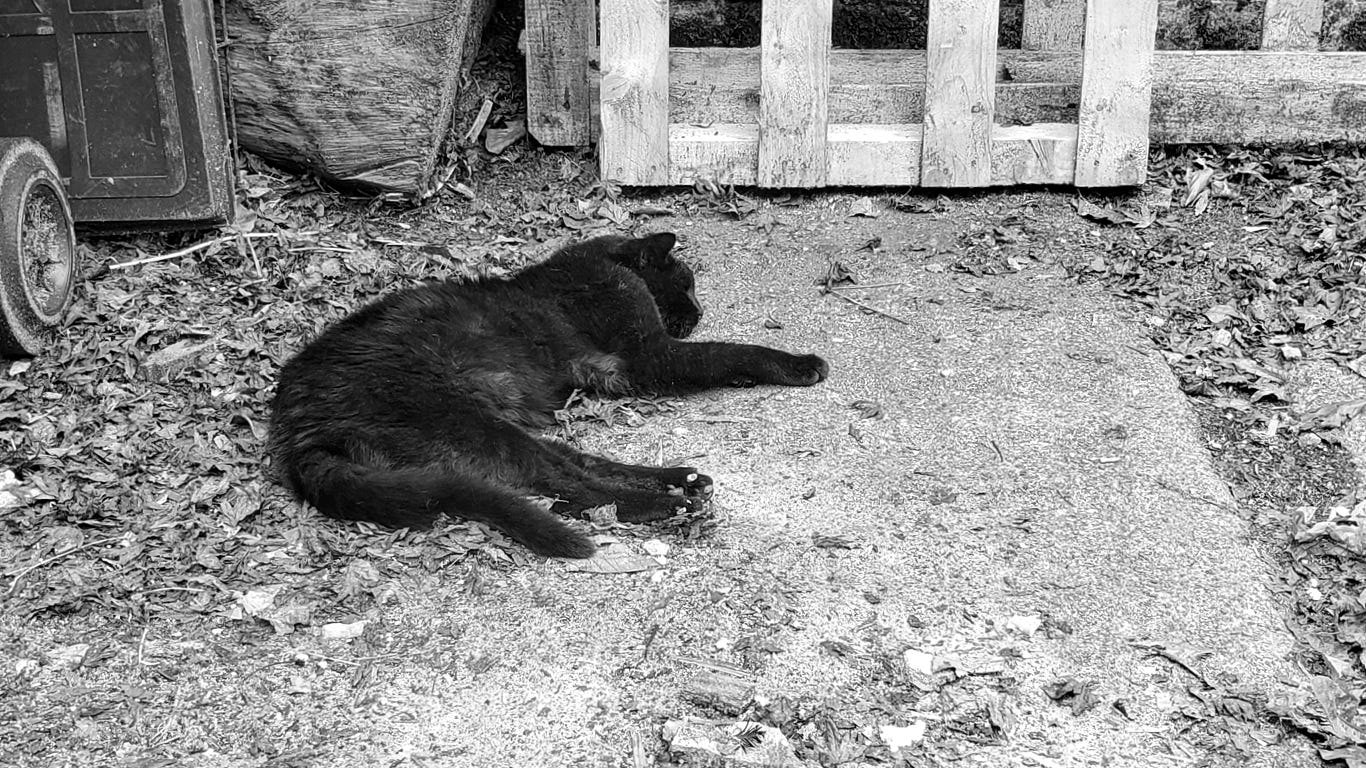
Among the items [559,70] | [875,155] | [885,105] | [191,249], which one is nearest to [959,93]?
[875,155]

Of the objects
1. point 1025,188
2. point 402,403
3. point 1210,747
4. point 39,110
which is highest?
point 39,110

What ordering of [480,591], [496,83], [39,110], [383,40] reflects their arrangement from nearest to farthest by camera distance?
[480,591], [39,110], [383,40], [496,83]

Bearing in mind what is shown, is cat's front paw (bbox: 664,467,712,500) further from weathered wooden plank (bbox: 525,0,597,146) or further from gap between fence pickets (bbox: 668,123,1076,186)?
weathered wooden plank (bbox: 525,0,597,146)

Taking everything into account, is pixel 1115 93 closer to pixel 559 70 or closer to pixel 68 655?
pixel 559 70

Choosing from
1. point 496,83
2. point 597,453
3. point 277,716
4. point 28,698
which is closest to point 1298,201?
point 597,453

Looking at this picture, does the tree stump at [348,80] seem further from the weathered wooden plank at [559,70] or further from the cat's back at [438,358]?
the cat's back at [438,358]

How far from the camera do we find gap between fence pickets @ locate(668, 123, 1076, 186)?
17.2 ft

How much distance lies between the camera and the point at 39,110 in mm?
4539

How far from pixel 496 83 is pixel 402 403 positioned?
286 cm

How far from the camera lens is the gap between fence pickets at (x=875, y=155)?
525 centimetres

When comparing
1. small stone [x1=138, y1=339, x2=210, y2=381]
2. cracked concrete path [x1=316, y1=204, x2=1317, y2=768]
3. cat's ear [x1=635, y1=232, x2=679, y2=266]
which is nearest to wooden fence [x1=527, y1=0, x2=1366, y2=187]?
cat's ear [x1=635, y1=232, x2=679, y2=266]

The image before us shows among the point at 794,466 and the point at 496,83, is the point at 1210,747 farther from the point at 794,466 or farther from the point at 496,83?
the point at 496,83

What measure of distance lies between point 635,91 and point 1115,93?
2.01m

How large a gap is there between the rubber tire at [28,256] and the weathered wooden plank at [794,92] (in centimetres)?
272
